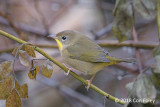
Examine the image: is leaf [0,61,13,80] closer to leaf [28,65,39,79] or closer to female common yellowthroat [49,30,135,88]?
leaf [28,65,39,79]

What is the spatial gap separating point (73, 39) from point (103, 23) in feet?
9.72

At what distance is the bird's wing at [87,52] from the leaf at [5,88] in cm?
120

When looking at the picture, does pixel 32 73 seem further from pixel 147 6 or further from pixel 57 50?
pixel 57 50

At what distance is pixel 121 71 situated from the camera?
392 cm

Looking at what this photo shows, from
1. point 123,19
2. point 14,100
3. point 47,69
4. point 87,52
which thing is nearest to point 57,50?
point 87,52

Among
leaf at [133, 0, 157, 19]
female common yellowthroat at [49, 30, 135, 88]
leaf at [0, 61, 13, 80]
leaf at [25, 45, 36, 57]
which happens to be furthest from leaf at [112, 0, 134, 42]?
leaf at [0, 61, 13, 80]

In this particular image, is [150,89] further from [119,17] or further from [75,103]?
[75,103]

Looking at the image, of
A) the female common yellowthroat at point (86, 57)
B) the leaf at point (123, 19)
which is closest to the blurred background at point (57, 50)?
the female common yellowthroat at point (86, 57)

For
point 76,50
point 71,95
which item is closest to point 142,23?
point 71,95

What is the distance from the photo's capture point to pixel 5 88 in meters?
1.59

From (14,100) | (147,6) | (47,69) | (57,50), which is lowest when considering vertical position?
(57,50)

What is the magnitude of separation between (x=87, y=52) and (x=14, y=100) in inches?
52.5

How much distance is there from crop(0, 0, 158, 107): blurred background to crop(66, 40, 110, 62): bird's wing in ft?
1.33

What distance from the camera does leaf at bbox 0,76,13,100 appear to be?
1.58 m
